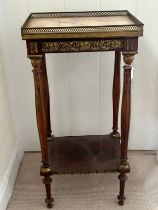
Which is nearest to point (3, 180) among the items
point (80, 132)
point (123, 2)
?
point (80, 132)

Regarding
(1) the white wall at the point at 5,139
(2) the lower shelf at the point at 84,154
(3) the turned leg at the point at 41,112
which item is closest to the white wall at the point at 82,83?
(1) the white wall at the point at 5,139

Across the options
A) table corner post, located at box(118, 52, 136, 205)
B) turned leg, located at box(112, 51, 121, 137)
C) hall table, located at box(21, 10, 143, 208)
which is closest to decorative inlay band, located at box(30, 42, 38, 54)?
hall table, located at box(21, 10, 143, 208)

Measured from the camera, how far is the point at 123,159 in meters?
1.15

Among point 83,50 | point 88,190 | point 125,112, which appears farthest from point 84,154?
point 83,50

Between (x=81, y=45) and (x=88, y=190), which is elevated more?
(x=81, y=45)

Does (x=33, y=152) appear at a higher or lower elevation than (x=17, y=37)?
lower

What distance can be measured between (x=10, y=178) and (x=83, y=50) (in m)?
0.72

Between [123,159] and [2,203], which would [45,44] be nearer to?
[123,159]

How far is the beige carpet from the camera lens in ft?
4.09

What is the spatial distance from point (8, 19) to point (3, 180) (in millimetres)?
711

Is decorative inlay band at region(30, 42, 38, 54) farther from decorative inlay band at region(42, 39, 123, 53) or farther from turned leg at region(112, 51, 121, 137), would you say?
turned leg at region(112, 51, 121, 137)

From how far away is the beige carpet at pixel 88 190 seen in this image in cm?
125

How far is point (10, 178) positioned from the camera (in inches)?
52.1

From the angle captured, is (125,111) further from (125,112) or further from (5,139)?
(5,139)
